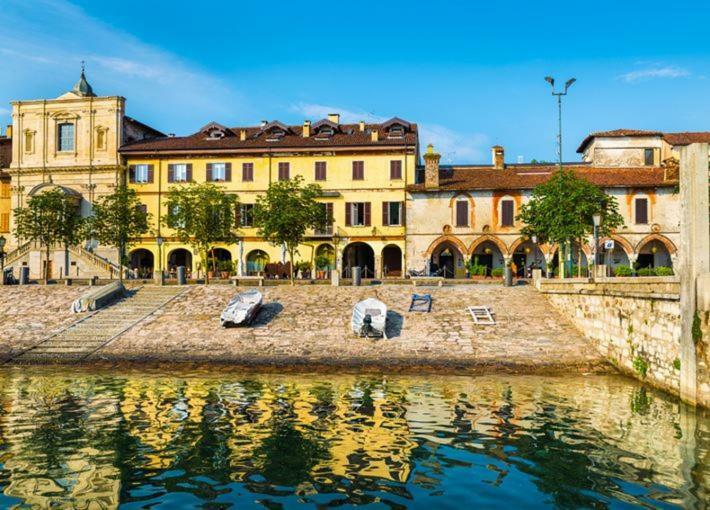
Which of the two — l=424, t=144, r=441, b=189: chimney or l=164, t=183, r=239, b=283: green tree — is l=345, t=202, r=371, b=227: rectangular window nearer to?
l=424, t=144, r=441, b=189: chimney

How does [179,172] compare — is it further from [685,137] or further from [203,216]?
[685,137]

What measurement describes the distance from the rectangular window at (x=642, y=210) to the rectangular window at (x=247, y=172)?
28.4 metres

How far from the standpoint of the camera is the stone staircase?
27.6 metres

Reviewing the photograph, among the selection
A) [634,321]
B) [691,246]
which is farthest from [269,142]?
[691,246]

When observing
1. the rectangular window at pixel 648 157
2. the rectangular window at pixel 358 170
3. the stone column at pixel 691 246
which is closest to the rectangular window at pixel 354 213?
the rectangular window at pixel 358 170

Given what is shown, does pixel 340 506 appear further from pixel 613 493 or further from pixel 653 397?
pixel 653 397

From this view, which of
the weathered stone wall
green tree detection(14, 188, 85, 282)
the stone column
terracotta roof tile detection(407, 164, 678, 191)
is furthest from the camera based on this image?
terracotta roof tile detection(407, 164, 678, 191)

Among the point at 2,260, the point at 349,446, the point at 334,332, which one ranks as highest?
the point at 2,260

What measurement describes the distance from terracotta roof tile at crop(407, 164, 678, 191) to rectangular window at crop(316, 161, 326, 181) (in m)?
6.72

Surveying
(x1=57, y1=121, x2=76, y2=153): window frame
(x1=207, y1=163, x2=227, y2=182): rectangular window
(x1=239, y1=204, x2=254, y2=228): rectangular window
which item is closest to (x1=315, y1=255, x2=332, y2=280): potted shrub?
(x1=239, y1=204, x2=254, y2=228): rectangular window

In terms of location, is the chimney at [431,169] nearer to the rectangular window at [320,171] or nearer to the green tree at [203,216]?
the rectangular window at [320,171]

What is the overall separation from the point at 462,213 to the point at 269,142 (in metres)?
16.1

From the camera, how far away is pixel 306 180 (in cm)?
5128

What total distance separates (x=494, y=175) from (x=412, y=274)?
11.0 metres
